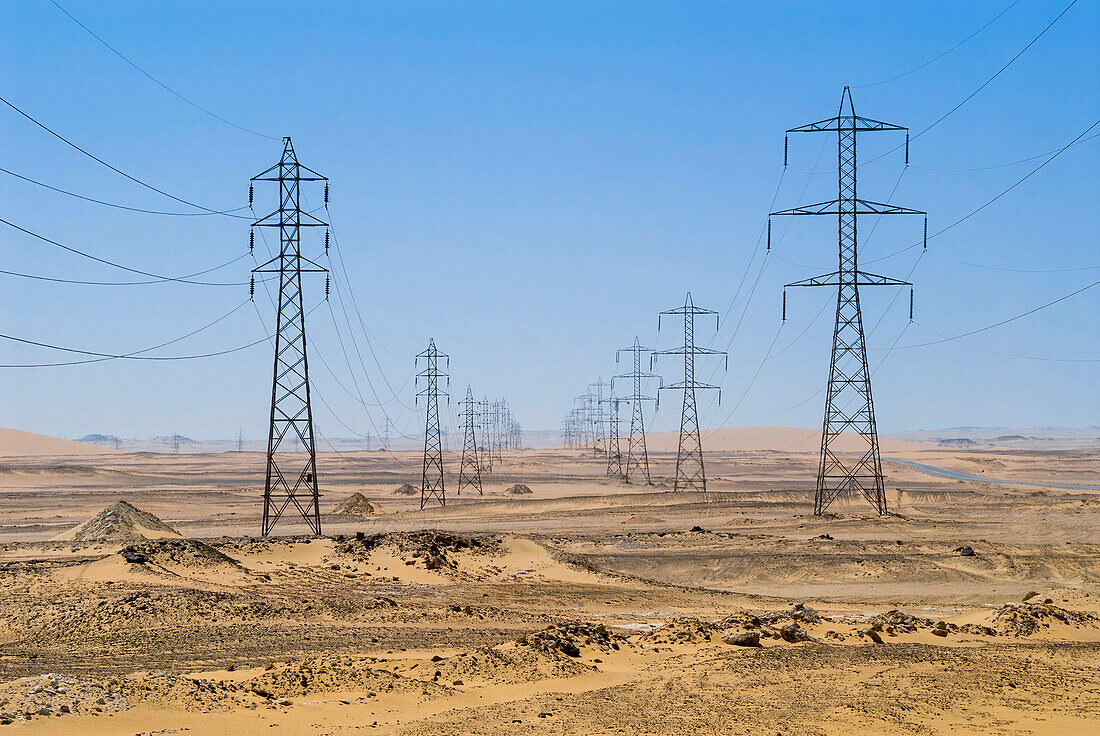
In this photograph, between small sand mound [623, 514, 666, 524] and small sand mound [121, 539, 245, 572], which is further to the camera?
small sand mound [623, 514, 666, 524]

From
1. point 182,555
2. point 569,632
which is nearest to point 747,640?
point 569,632

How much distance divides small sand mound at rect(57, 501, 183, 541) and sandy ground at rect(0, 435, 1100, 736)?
1.09 meters

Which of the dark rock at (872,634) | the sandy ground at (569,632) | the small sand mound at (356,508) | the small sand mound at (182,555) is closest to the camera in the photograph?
the sandy ground at (569,632)

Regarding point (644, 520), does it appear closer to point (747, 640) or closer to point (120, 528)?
point (120, 528)

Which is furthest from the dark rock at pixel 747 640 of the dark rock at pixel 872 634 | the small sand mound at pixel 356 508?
the small sand mound at pixel 356 508

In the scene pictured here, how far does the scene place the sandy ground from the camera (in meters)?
13.5

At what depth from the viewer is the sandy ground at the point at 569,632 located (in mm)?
13461

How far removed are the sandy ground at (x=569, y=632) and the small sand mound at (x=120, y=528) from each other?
3.59 feet

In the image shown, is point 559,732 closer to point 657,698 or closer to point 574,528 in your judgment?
point 657,698

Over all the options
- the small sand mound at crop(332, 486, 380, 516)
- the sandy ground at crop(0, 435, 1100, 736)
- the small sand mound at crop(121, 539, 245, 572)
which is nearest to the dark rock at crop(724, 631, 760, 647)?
the sandy ground at crop(0, 435, 1100, 736)

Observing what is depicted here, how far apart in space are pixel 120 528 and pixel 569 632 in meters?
22.8

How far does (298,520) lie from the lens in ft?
195

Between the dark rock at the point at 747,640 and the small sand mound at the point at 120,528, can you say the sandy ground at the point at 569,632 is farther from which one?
the small sand mound at the point at 120,528

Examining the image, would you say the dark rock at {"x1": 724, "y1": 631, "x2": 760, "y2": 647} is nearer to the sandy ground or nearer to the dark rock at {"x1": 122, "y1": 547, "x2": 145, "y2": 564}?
the sandy ground
